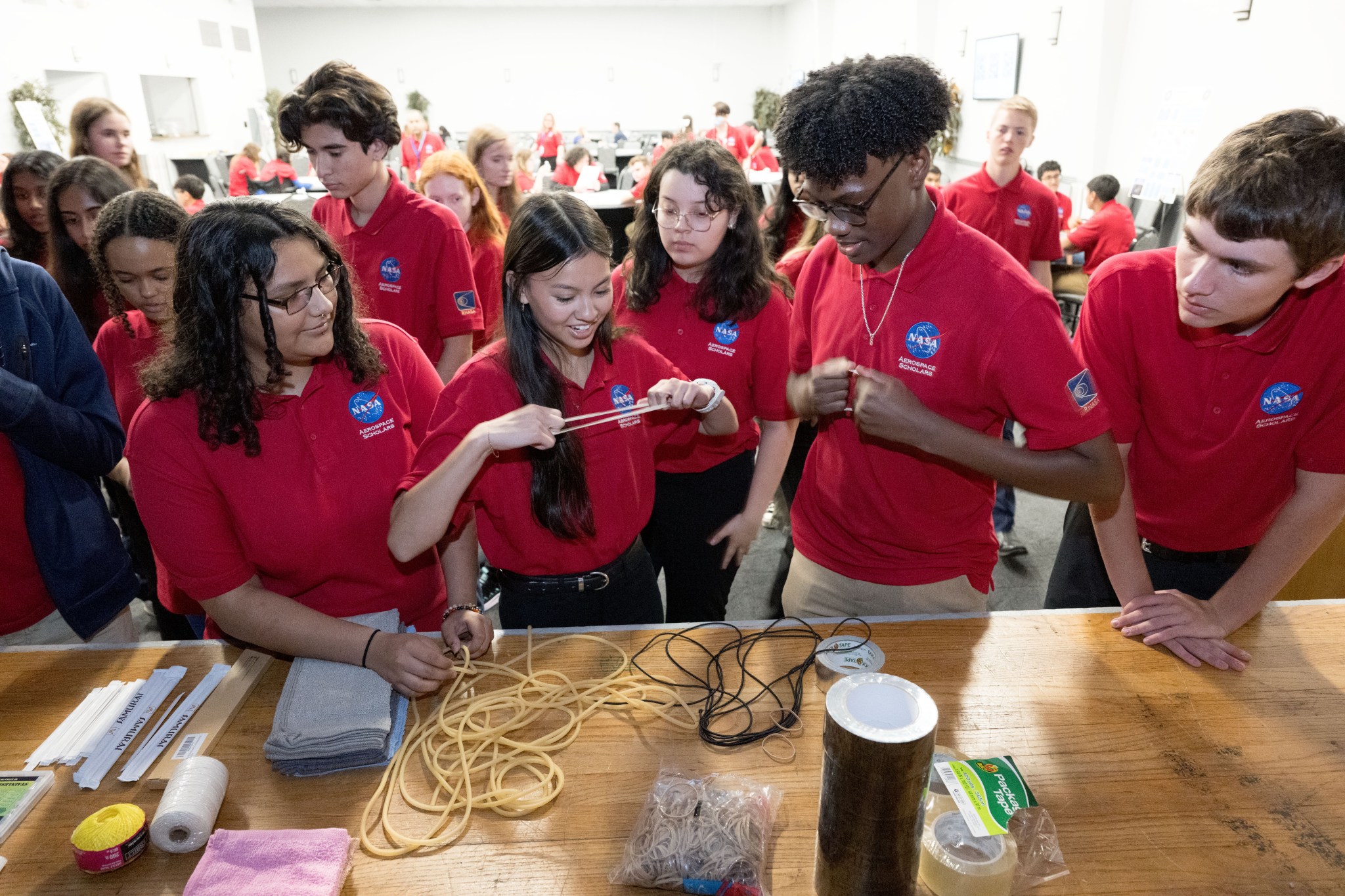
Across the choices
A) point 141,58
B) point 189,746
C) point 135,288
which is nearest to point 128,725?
point 189,746

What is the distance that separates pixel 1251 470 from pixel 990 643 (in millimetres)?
620

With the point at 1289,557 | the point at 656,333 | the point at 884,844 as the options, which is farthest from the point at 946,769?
the point at 656,333

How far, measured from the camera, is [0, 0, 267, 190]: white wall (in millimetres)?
10219

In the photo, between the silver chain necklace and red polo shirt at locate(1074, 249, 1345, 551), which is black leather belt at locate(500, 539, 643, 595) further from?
red polo shirt at locate(1074, 249, 1345, 551)

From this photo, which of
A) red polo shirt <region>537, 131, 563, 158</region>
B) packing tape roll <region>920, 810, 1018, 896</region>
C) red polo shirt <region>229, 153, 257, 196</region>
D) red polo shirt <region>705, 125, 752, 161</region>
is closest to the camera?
→ packing tape roll <region>920, 810, 1018, 896</region>

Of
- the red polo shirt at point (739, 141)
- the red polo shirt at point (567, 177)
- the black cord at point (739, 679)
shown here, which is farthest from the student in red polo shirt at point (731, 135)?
the black cord at point (739, 679)

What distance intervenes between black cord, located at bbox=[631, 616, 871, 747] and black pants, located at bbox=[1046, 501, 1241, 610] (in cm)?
64

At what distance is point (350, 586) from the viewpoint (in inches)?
62.4

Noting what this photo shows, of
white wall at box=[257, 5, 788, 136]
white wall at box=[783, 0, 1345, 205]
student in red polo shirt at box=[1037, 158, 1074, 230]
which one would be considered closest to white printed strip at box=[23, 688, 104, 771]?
white wall at box=[783, 0, 1345, 205]

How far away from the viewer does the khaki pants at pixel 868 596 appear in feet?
5.43

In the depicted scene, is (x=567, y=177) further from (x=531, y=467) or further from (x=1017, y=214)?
(x=531, y=467)

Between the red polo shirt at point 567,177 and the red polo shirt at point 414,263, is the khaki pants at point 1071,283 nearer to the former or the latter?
the red polo shirt at point 414,263

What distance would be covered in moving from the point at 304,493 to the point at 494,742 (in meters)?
0.59

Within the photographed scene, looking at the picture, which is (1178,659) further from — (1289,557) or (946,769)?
(946,769)
